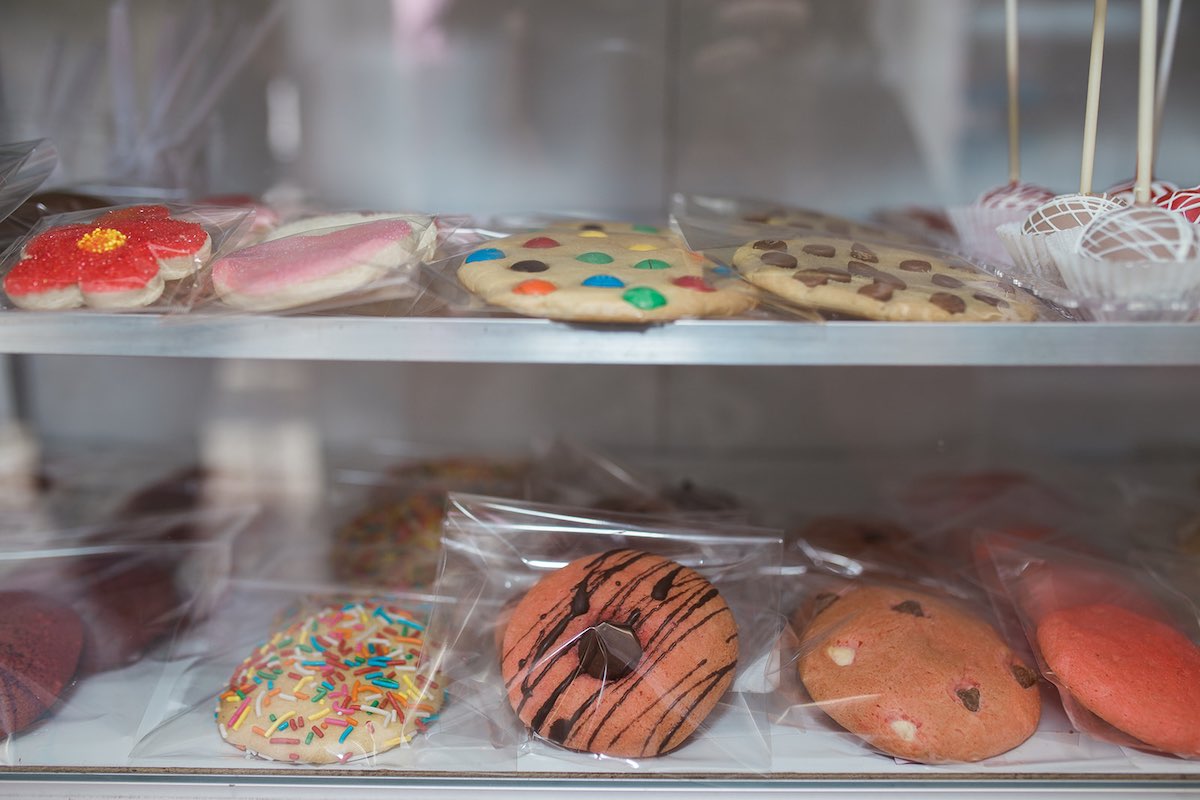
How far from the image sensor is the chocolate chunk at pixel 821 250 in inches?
41.1

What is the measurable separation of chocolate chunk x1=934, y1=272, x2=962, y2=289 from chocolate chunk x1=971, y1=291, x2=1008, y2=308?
27mm

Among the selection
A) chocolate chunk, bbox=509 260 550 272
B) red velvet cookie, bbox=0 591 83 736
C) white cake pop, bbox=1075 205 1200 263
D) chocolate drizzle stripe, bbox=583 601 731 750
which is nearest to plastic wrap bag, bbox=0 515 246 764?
red velvet cookie, bbox=0 591 83 736

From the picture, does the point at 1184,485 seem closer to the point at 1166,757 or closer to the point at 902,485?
the point at 902,485

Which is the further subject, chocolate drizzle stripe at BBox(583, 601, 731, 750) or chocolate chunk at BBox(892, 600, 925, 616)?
chocolate chunk at BBox(892, 600, 925, 616)

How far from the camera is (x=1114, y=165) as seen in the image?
70.1 inches

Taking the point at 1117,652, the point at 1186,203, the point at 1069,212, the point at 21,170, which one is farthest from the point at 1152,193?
the point at 21,170

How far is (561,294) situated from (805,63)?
3.61ft

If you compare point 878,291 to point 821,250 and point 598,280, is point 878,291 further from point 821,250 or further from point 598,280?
point 598,280

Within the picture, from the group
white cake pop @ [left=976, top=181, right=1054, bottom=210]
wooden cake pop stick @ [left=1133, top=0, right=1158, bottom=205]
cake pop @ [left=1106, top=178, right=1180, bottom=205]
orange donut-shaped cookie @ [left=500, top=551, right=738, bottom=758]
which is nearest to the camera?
wooden cake pop stick @ [left=1133, top=0, right=1158, bottom=205]

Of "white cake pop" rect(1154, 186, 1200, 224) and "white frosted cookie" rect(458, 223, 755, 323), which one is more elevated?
"white cake pop" rect(1154, 186, 1200, 224)

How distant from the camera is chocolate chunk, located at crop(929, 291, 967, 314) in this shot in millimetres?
889

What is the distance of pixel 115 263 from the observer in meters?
0.90

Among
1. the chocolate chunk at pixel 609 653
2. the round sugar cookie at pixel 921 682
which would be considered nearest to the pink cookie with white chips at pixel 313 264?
the chocolate chunk at pixel 609 653

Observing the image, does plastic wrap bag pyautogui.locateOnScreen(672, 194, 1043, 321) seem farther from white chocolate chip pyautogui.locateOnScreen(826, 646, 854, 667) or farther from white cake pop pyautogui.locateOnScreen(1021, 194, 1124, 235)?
white chocolate chip pyautogui.locateOnScreen(826, 646, 854, 667)
